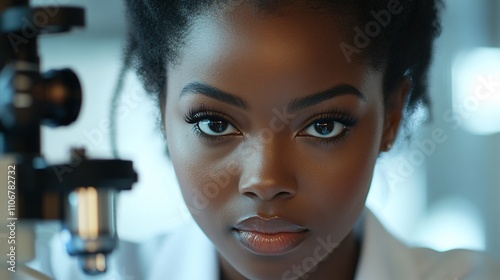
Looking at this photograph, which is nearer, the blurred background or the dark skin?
the dark skin

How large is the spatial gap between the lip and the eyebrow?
105 millimetres

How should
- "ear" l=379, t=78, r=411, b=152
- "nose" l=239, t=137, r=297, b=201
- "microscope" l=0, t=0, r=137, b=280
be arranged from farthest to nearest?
"ear" l=379, t=78, r=411, b=152
"nose" l=239, t=137, r=297, b=201
"microscope" l=0, t=0, r=137, b=280

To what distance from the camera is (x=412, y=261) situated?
2.94 ft

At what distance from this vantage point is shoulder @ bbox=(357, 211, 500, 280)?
0.86 m

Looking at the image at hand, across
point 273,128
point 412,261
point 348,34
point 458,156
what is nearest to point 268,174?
point 273,128

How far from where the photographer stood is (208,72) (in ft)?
2.30

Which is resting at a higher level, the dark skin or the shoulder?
the dark skin

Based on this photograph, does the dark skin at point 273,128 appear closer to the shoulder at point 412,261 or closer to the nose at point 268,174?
the nose at point 268,174

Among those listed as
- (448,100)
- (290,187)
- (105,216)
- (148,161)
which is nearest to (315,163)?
(290,187)

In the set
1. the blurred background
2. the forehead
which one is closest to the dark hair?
the forehead

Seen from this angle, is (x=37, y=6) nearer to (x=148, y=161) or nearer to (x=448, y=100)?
(x=148, y=161)

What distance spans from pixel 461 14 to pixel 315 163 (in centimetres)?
115

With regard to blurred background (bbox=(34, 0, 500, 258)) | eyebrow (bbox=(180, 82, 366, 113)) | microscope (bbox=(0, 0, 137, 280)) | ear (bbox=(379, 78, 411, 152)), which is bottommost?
microscope (bbox=(0, 0, 137, 280))

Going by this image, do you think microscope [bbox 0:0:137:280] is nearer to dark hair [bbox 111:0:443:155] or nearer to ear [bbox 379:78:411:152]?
dark hair [bbox 111:0:443:155]
